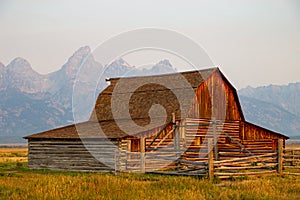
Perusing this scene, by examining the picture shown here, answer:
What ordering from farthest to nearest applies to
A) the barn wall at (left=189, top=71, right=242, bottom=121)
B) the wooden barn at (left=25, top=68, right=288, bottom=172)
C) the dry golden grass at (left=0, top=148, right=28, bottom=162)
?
the dry golden grass at (left=0, top=148, right=28, bottom=162) → the barn wall at (left=189, top=71, right=242, bottom=121) → the wooden barn at (left=25, top=68, right=288, bottom=172)

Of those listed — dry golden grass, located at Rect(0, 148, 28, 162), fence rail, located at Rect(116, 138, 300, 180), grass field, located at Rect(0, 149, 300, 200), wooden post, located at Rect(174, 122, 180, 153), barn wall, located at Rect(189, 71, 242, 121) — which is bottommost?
dry golden grass, located at Rect(0, 148, 28, 162)

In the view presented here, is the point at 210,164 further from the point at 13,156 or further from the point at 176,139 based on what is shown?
the point at 13,156

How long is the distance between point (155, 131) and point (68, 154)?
6.17 metres

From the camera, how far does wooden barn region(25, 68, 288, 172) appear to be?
30.6m

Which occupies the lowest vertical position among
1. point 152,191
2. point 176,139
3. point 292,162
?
point 152,191

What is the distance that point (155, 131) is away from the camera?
32.1 meters

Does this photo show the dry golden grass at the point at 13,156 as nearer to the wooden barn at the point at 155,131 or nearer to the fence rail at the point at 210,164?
the wooden barn at the point at 155,131

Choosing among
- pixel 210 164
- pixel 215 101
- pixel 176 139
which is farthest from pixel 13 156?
pixel 210 164

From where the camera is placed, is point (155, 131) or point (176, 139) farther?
point (176, 139)

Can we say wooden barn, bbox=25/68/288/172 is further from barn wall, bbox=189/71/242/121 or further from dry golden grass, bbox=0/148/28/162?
dry golden grass, bbox=0/148/28/162

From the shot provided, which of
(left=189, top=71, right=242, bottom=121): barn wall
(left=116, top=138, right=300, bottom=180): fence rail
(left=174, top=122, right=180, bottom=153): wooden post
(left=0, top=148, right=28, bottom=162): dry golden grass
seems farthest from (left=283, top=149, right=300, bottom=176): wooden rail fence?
(left=0, top=148, right=28, bottom=162): dry golden grass

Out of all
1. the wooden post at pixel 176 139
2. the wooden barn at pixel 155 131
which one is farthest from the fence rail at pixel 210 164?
the wooden post at pixel 176 139

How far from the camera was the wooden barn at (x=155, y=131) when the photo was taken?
100 feet

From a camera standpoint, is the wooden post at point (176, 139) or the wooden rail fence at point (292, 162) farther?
the wooden post at point (176, 139)
